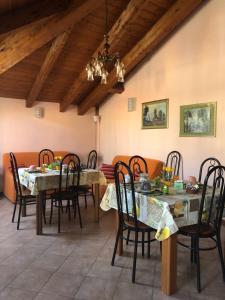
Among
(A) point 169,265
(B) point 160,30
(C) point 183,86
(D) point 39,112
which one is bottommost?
(A) point 169,265

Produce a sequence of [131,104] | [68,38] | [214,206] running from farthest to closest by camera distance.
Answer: [131,104]
[68,38]
[214,206]

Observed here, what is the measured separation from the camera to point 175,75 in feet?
15.6

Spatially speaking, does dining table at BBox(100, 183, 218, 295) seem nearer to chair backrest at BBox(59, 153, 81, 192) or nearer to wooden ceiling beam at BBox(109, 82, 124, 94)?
chair backrest at BBox(59, 153, 81, 192)

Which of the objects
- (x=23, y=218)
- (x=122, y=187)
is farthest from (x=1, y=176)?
(x=122, y=187)

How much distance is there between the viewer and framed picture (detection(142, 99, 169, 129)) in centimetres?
498

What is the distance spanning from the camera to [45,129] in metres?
6.36

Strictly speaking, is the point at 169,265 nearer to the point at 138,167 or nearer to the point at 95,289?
the point at 95,289

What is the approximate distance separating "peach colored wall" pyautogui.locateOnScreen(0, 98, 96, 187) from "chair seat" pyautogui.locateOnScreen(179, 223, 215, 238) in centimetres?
463

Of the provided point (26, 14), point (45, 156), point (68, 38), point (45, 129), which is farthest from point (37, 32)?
point (45, 156)

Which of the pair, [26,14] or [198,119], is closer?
[26,14]

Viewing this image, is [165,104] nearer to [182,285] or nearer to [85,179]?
[85,179]

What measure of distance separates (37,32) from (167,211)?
2.86 metres

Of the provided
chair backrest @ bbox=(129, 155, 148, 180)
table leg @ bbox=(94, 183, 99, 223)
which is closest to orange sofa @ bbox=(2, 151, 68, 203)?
table leg @ bbox=(94, 183, 99, 223)

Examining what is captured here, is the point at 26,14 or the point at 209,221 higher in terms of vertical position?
the point at 26,14
